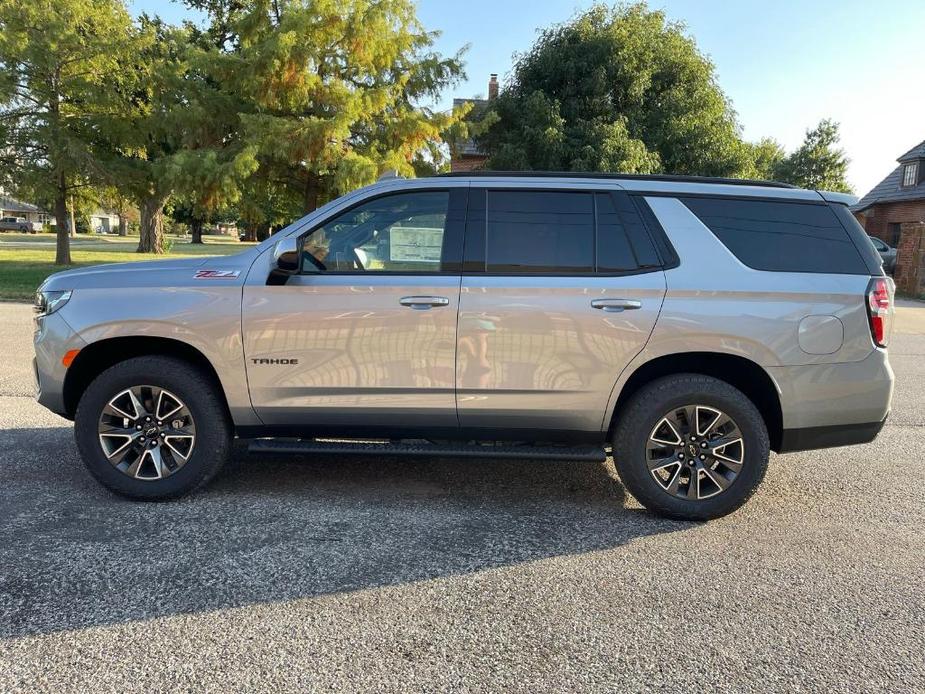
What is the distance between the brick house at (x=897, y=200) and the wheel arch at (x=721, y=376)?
29155 mm

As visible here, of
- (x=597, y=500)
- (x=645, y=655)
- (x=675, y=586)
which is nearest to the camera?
(x=645, y=655)

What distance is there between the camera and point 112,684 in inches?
92.1

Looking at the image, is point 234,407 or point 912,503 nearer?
point 234,407

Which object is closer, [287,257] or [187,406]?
[287,257]

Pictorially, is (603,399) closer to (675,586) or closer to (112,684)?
(675,586)

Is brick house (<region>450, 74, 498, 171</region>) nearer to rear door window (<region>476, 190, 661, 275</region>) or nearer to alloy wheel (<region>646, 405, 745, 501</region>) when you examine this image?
rear door window (<region>476, 190, 661, 275</region>)

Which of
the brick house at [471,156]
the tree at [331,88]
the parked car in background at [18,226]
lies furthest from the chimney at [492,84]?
the parked car in background at [18,226]

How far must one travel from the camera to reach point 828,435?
3740 mm

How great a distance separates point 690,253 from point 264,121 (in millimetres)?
14438

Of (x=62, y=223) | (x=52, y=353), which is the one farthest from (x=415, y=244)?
(x=62, y=223)

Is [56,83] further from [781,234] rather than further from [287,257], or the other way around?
[781,234]

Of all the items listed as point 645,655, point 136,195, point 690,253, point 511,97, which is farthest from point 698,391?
point 136,195

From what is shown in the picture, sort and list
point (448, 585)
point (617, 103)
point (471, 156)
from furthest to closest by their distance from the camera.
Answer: point (471, 156) < point (617, 103) < point (448, 585)

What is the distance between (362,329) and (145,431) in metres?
1.44
